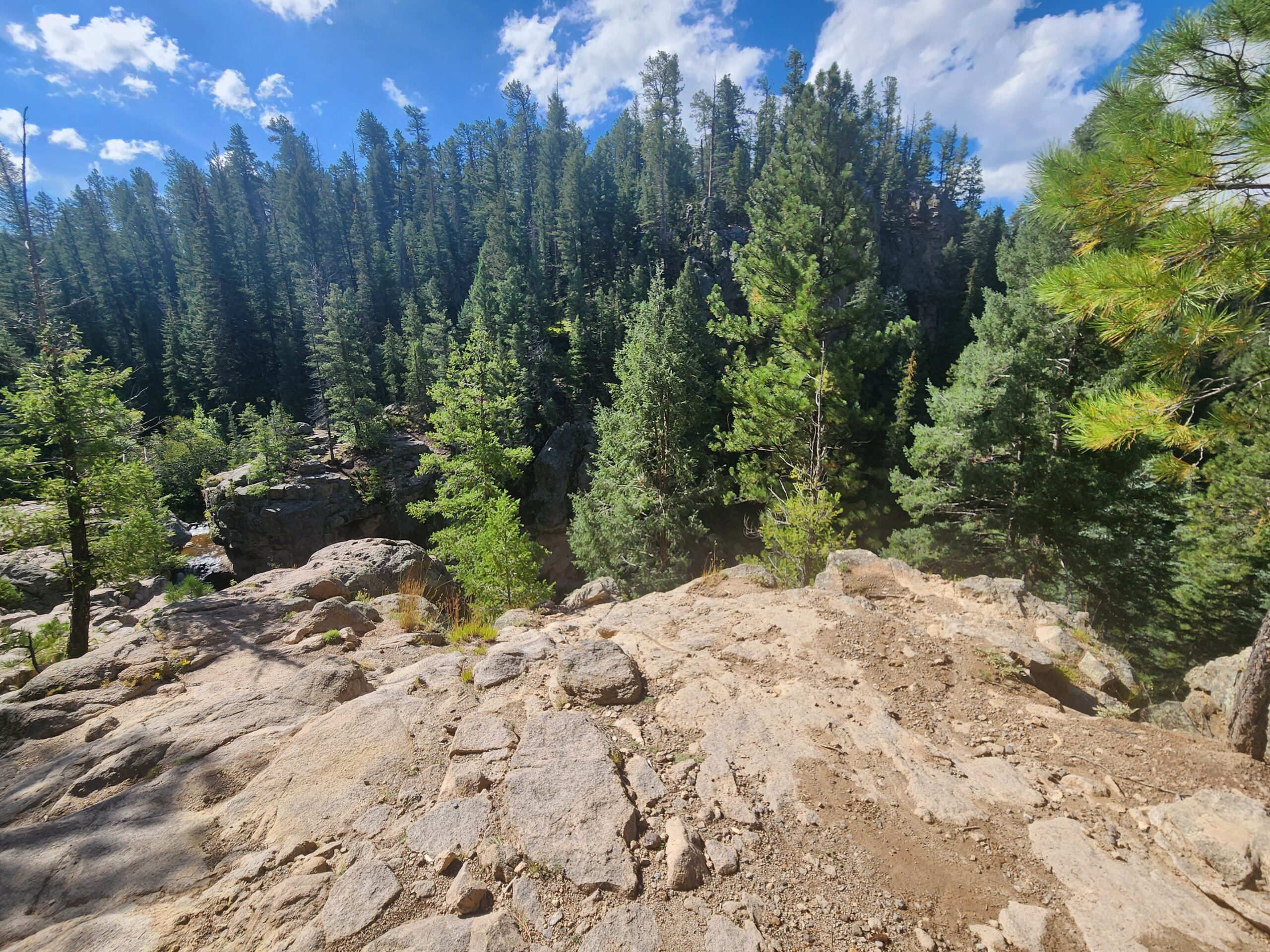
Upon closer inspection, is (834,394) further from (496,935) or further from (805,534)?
(496,935)

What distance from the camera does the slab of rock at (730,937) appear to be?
7.67ft

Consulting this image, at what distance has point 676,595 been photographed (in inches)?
315

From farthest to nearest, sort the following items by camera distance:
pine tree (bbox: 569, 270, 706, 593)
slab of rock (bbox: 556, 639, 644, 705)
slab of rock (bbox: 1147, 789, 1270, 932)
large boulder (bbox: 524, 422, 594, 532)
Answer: large boulder (bbox: 524, 422, 594, 532) < pine tree (bbox: 569, 270, 706, 593) < slab of rock (bbox: 556, 639, 644, 705) < slab of rock (bbox: 1147, 789, 1270, 932)

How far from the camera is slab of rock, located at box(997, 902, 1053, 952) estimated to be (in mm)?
2393

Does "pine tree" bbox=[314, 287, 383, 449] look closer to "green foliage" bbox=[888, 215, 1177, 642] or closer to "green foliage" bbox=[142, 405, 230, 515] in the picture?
"green foliage" bbox=[142, 405, 230, 515]

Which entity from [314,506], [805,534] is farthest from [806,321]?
[314,506]

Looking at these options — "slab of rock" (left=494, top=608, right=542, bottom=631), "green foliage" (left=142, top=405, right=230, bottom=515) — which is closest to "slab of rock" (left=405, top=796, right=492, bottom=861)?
"slab of rock" (left=494, top=608, right=542, bottom=631)

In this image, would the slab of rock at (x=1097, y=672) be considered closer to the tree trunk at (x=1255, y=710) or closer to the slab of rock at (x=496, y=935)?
the tree trunk at (x=1255, y=710)

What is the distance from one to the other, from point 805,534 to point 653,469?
273 inches

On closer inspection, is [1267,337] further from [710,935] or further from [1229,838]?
[710,935]

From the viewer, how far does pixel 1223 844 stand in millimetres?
2746

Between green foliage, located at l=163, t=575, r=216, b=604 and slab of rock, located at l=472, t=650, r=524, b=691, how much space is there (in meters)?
11.1

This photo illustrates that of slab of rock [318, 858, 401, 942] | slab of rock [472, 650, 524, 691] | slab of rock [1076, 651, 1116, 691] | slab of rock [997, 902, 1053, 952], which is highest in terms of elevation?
slab of rock [472, 650, 524, 691]

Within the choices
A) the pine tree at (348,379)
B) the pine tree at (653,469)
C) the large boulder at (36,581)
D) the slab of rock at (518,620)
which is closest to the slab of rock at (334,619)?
the slab of rock at (518,620)
